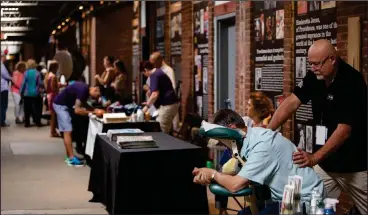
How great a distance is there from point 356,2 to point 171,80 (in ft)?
15.3

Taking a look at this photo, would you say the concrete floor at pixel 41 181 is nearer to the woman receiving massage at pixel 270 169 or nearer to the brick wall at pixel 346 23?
the brick wall at pixel 346 23

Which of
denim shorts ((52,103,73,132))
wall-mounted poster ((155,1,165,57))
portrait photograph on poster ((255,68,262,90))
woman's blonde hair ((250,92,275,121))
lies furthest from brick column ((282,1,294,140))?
wall-mounted poster ((155,1,165,57))

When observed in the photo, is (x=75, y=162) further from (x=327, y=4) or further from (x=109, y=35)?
(x=109, y=35)

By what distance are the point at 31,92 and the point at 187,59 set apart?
6219mm

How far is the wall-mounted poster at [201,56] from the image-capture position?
10219mm

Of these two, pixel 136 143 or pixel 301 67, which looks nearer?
pixel 136 143

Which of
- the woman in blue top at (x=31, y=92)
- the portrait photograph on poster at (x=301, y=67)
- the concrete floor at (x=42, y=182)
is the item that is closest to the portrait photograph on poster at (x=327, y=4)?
the portrait photograph on poster at (x=301, y=67)

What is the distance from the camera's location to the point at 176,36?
Answer: 12.0 metres

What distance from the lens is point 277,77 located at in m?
7.47

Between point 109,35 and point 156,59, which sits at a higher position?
point 109,35

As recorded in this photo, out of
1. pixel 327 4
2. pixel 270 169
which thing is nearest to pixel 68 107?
pixel 327 4

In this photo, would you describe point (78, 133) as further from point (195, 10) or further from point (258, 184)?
point (258, 184)

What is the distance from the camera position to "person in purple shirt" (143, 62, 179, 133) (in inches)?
379

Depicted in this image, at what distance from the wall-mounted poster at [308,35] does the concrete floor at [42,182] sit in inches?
40.4
